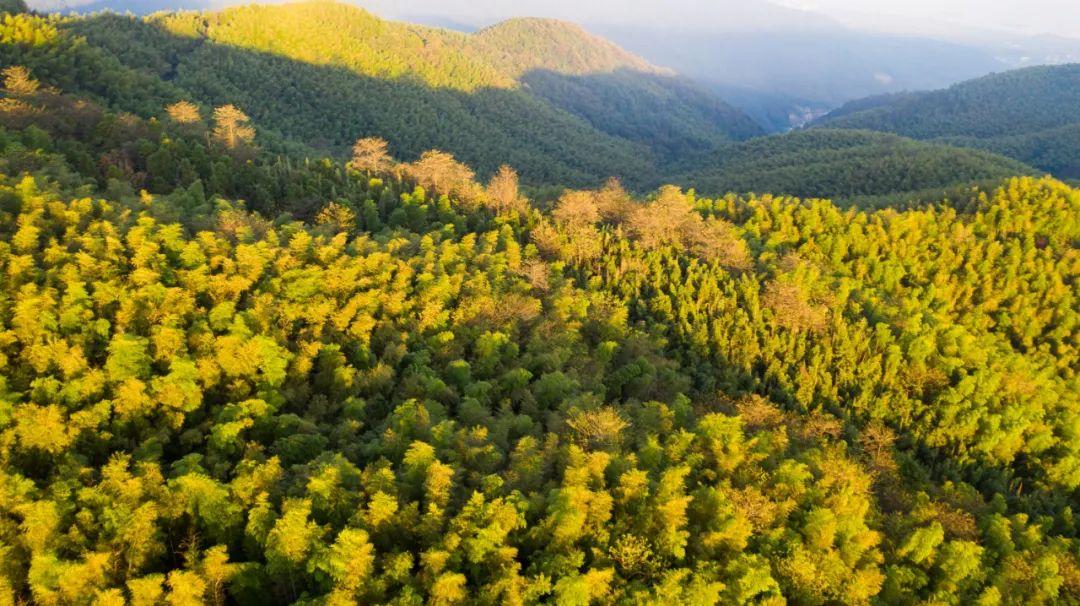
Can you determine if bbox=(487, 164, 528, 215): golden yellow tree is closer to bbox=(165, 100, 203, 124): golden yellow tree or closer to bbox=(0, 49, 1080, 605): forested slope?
bbox=(0, 49, 1080, 605): forested slope

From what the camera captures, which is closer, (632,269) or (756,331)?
(756,331)

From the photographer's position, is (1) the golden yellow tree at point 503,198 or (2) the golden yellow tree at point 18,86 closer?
(2) the golden yellow tree at point 18,86

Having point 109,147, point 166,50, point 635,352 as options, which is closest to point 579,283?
point 635,352

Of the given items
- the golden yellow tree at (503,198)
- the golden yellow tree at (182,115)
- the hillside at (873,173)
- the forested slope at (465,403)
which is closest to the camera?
the forested slope at (465,403)

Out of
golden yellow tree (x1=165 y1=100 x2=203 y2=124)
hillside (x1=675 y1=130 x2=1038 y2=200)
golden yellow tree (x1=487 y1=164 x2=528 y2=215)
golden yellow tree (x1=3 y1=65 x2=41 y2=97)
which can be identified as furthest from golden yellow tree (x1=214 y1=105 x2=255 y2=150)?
hillside (x1=675 y1=130 x2=1038 y2=200)

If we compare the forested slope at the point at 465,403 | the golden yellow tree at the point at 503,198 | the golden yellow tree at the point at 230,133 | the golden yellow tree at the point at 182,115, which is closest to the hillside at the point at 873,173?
the forested slope at the point at 465,403

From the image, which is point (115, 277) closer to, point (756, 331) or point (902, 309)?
point (756, 331)

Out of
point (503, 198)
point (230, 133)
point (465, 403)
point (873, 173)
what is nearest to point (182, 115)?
point (230, 133)

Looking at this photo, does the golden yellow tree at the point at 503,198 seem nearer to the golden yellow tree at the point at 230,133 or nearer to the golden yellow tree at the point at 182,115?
the golden yellow tree at the point at 230,133
